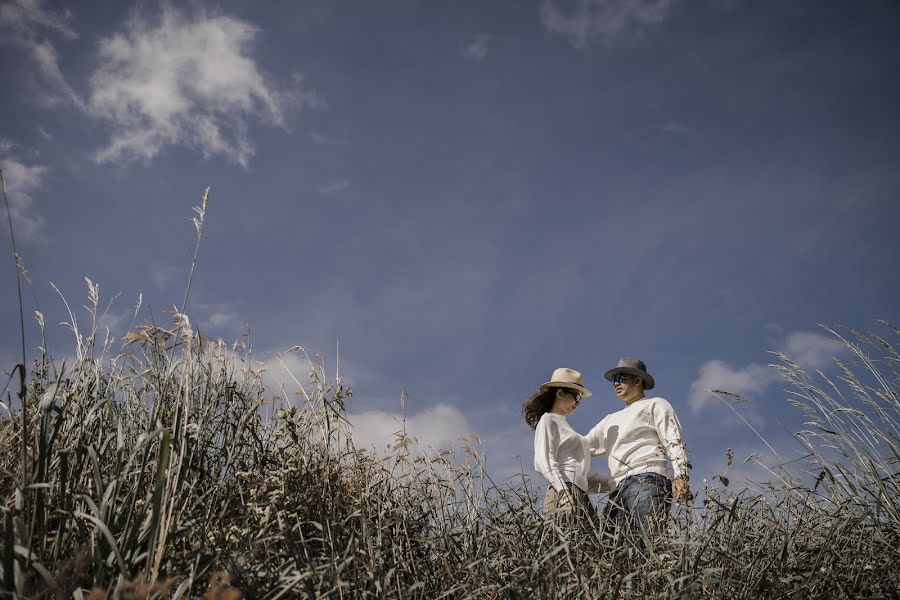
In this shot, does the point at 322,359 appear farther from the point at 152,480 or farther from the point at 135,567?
the point at 135,567

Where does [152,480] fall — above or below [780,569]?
above

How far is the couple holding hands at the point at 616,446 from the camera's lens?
14.1 feet

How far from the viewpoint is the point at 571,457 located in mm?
4879

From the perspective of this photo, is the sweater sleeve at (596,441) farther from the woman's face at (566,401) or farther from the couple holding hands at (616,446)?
the woman's face at (566,401)

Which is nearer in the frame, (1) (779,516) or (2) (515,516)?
(2) (515,516)

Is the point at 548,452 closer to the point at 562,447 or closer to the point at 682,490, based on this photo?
the point at 562,447

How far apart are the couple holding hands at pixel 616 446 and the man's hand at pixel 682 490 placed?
13 millimetres

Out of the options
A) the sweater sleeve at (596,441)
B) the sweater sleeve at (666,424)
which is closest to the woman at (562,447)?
the sweater sleeve at (596,441)

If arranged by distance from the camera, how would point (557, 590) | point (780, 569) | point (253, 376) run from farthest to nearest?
point (253, 376), point (780, 569), point (557, 590)

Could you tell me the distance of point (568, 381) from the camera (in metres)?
5.40

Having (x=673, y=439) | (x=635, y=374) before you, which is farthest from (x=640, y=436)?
(x=635, y=374)

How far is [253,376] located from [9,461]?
1.43 m

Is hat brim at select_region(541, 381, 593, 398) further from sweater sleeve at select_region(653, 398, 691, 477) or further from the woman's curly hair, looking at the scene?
sweater sleeve at select_region(653, 398, 691, 477)

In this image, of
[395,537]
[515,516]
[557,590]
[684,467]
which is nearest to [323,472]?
[395,537]
